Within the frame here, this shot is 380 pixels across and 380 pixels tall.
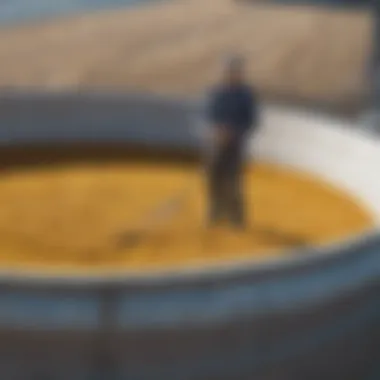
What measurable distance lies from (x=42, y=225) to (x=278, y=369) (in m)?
4.07

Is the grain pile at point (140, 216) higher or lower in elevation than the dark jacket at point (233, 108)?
lower

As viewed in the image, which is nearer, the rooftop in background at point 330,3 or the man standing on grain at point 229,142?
the man standing on grain at point 229,142

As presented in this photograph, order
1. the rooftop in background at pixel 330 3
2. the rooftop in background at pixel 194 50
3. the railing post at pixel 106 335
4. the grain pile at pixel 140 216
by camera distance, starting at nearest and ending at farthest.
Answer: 1. the railing post at pixel 106 335
2. the grain pile at pixel 140 216
3. the rooftop in background at pixel 194 50
4. the rooftop in background at pixel 330 3

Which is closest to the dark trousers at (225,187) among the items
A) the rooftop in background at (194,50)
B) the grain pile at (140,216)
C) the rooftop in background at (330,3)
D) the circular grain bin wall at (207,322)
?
the grain pile at (140,216)

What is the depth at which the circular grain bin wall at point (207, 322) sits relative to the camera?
310 inches

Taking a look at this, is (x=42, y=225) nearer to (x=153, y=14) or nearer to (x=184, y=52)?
(x=184, y=52)

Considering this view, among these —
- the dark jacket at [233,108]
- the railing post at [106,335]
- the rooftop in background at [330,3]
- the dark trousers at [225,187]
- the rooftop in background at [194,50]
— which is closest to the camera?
the railing post at [106,335]

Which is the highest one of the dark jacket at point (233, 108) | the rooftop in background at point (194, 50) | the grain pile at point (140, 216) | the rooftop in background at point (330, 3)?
the dark jacket at point (233, 108)

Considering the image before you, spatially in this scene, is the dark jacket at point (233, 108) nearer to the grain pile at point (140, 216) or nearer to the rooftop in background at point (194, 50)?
the grain pile at point (140, 216)

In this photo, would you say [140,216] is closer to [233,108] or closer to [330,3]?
[233,108]

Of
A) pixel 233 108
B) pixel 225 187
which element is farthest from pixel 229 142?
pixel 225 187

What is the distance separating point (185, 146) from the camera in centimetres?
1377

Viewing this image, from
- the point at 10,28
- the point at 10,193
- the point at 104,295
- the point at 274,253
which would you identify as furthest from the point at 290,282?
the point at 10,28

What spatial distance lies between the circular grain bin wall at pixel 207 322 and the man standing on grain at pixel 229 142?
2391 millimetres
